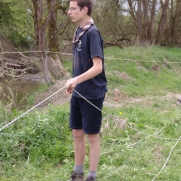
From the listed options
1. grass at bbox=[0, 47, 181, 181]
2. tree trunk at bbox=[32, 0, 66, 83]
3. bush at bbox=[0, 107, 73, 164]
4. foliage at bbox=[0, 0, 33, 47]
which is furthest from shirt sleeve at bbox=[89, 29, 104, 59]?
foliage at bbox=[0, 0, 33, 47]

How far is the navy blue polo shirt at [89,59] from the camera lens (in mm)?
2549

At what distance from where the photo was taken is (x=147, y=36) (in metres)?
18.8

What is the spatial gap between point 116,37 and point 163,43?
311 centimetres

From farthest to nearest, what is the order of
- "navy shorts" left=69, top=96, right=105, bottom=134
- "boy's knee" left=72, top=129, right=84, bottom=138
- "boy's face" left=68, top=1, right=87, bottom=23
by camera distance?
1. "boy's knee" left=72, top=129, right=84, bottom=138
2. "navy shorts" left=69, top=96, right=105, bottom=134
3. "boy's face" left=68, top=1, right=87, bottom=23

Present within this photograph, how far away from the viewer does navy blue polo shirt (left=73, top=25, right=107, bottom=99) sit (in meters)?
2.55

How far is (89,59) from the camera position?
2.65 m

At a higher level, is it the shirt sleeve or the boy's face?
the boy's face

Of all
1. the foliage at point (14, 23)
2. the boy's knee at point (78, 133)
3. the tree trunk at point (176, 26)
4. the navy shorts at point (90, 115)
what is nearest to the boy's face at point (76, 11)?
the navy shorts at point (90, 115)

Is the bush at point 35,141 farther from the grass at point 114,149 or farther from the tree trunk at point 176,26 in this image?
the tree trunk at point 176,26

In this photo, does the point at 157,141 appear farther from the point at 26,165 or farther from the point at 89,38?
the point at 89,38

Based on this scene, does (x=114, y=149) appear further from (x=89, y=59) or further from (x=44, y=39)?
(x=44, y=39)

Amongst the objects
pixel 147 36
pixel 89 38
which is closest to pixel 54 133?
pixel 89 38

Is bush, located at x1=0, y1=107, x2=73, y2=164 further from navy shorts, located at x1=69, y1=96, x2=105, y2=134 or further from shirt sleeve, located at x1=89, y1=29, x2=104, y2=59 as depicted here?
shirt sleeve, located at x1=89, y1=29, x2=104, y2=59

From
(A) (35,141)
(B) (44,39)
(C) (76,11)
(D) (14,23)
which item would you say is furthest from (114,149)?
(D) (14,23)
